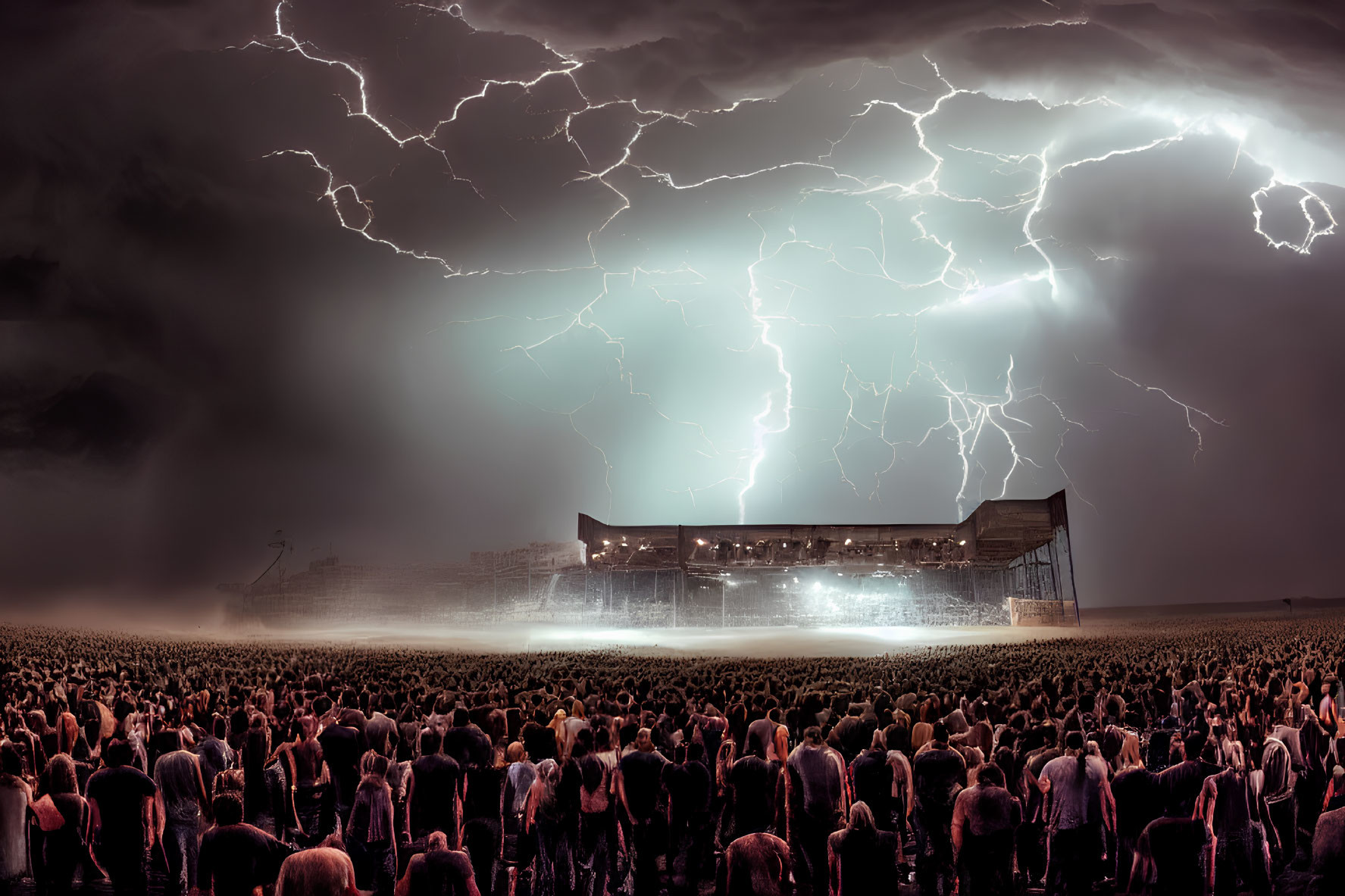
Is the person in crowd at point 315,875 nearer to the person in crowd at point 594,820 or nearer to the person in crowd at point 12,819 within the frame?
the person in crowd at point 594,820

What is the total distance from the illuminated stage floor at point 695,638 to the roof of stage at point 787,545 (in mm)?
3552

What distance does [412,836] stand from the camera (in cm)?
596

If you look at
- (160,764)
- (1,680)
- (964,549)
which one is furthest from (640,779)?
(964,549)

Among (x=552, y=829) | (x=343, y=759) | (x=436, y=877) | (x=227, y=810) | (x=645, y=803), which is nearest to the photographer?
(x=436, y=877)

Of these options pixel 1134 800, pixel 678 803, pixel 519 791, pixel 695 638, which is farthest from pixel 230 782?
pixel 695 638

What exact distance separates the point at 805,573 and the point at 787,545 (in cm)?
369

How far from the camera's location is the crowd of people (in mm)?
4914

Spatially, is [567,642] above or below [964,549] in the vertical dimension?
below

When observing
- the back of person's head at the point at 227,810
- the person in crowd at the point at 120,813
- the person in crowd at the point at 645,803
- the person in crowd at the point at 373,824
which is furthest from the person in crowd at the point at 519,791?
the person in crowd at the point at 120,813

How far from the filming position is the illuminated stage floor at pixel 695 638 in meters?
32.9

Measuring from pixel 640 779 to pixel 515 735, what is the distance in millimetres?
2421

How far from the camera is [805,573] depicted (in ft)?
154

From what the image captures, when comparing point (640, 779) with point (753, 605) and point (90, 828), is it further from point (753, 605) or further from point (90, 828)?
point (753, 605)

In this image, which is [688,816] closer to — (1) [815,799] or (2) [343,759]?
(1) [815,799]
